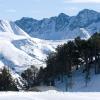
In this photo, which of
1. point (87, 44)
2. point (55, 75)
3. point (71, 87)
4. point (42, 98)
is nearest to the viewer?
point (42, 98)

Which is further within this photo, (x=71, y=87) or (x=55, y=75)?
(x=55, y=75)

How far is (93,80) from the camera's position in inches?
3807

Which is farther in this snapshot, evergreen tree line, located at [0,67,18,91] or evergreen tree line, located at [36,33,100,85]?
evergreen tree line, located at [36,33,100,85]

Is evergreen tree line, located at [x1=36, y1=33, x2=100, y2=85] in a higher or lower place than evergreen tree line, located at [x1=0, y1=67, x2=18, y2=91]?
higher

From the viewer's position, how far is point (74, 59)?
110m

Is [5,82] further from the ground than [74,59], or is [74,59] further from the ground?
[74,59]

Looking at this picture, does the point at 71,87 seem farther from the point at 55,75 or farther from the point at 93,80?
the point at 55,75

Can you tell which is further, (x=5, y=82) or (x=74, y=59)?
(x=74, y=59)

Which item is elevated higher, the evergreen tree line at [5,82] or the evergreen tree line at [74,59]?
the evergreen tree line at [74,59]

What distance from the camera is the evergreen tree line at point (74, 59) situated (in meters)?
104

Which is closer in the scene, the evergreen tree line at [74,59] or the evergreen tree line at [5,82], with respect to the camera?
the evergreen tree line at [5,82]

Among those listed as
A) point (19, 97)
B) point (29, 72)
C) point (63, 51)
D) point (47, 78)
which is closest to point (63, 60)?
point (63, 51)

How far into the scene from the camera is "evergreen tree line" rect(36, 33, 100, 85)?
342 feet

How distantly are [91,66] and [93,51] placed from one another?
21.6 feet
